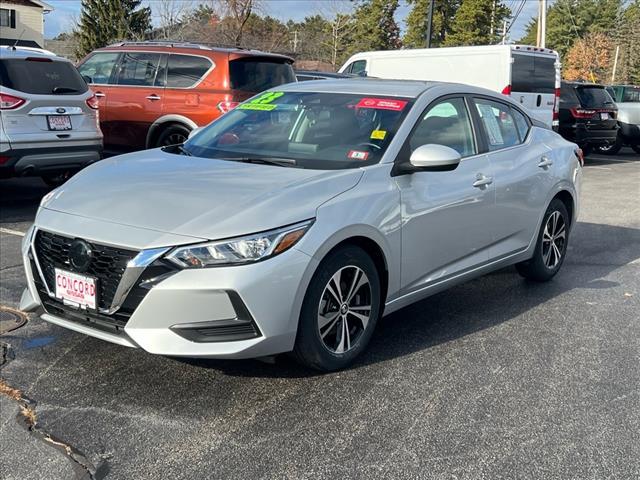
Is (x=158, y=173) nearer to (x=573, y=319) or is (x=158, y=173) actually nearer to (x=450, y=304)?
(x=450, y=304)

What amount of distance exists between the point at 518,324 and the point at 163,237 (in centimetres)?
268

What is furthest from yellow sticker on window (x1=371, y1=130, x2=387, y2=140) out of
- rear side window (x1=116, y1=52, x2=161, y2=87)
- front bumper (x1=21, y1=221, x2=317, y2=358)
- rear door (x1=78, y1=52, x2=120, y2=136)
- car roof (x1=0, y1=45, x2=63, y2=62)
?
rear door (x1=78, y1=52, x2=120, y2=136)

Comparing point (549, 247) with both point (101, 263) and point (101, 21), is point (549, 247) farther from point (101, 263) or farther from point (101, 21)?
point (101, 21)

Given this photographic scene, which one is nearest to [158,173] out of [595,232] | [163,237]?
[163,237]

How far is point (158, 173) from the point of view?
4.09 meters

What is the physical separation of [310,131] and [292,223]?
1.23 m

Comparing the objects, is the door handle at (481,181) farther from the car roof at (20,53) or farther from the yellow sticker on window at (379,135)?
the car roof at (20,53)

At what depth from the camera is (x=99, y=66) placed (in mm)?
10641

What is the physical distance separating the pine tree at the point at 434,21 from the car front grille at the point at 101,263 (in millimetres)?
54983

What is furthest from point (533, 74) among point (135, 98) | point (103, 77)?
point (103, 77)

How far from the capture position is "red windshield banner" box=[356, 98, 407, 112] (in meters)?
4.53

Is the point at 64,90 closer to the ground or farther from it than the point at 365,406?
farther from it

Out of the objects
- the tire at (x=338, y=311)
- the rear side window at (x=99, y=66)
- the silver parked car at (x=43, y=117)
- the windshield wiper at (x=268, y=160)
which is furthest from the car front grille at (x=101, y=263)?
the rear side window at (x=99, y=66)

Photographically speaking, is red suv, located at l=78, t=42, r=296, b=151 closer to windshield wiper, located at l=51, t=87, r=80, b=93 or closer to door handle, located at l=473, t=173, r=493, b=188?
windshield wiper, located at l=51, t=87, r=80, b=93
